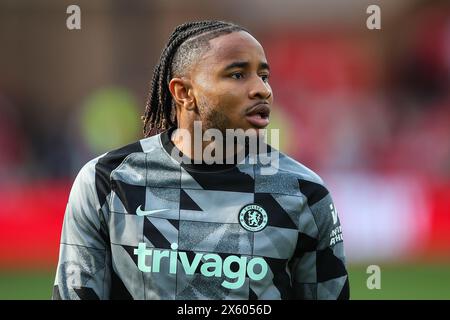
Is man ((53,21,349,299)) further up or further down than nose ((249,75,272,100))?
further down

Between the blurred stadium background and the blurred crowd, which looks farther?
the blurred crowd

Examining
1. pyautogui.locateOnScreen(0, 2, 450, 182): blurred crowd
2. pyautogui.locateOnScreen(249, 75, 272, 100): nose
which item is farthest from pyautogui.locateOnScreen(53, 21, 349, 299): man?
Answer: pyautogui.locateOnScreen(0, 2, 450, 182): blurred crowd

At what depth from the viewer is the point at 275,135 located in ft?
13.2

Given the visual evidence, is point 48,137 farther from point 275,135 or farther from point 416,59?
point 275,135

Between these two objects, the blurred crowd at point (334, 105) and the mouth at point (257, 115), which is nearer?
the mouth at point (257, 115)

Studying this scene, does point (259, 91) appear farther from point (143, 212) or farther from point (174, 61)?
point (143, 212)

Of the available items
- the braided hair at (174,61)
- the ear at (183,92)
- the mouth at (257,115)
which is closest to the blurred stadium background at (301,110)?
the braided hair at (174,61)

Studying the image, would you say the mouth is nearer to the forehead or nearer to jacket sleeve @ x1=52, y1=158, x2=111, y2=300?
the forehead

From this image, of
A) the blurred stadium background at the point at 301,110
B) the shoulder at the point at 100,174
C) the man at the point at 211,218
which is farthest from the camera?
the blurred stadium background at the point at 301,110

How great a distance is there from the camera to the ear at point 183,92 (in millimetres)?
3322

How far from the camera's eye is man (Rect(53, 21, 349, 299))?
3086 millimetres

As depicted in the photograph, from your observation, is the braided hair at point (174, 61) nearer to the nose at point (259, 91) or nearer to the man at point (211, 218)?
the man at point (211, 218)

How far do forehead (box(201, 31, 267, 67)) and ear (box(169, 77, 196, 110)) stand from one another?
162 mm

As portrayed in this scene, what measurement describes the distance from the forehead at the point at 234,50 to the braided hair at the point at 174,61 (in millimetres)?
42
